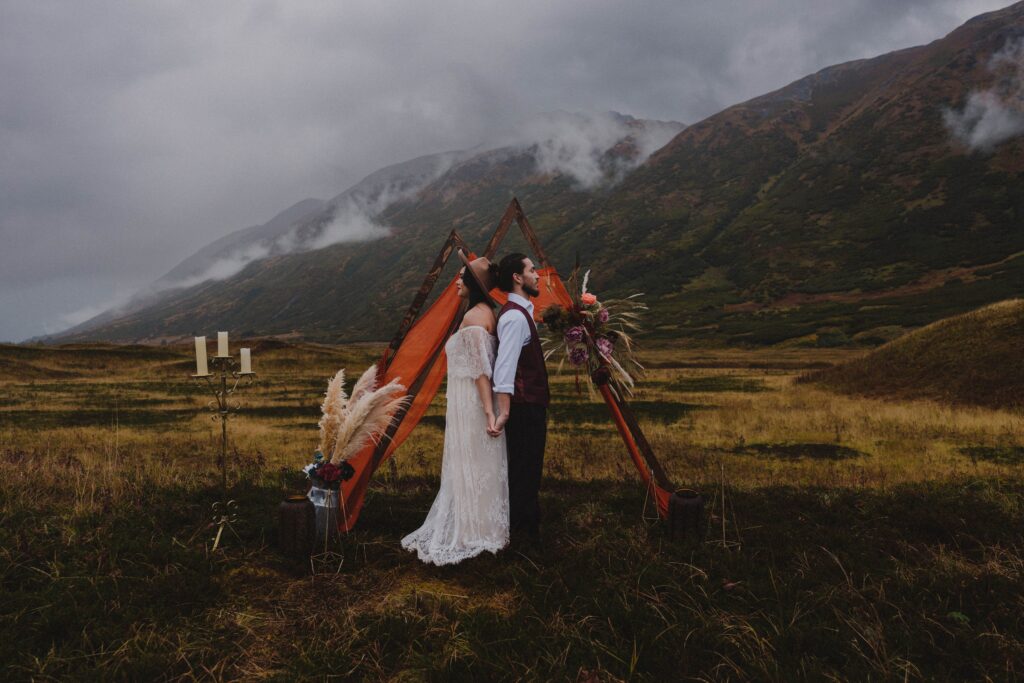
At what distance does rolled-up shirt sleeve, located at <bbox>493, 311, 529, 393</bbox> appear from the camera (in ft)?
18.7

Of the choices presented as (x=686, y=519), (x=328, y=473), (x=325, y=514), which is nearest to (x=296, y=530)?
(x=325, y=514)

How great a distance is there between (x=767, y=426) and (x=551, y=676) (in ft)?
50.9

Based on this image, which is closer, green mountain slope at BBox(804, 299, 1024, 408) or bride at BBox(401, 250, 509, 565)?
bride at BBox(401, 250, 509, 565)

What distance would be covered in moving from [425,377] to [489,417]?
1.54 m

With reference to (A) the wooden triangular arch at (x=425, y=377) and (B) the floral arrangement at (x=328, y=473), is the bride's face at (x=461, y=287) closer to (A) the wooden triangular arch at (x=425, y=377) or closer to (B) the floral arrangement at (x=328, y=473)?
(A) the wooden triangular arch at (x=425, y=377)

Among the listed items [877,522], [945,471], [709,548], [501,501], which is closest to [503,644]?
[501,501]

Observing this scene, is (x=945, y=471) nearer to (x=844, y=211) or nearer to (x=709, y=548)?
(x=709, y=548)

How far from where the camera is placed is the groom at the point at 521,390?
18.8 ft

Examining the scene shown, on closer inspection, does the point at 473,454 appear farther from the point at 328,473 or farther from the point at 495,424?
the point at 328,473

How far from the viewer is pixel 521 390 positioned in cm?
599

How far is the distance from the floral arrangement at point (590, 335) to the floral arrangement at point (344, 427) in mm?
2167

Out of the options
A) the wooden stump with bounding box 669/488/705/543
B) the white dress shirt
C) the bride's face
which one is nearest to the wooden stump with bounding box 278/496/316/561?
the white dress shirt

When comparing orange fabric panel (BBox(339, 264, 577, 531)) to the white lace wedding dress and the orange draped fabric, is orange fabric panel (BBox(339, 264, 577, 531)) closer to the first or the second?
the orange draped fabric

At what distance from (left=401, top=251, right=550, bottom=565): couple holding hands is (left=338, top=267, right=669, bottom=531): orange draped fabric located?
0.56 meters
